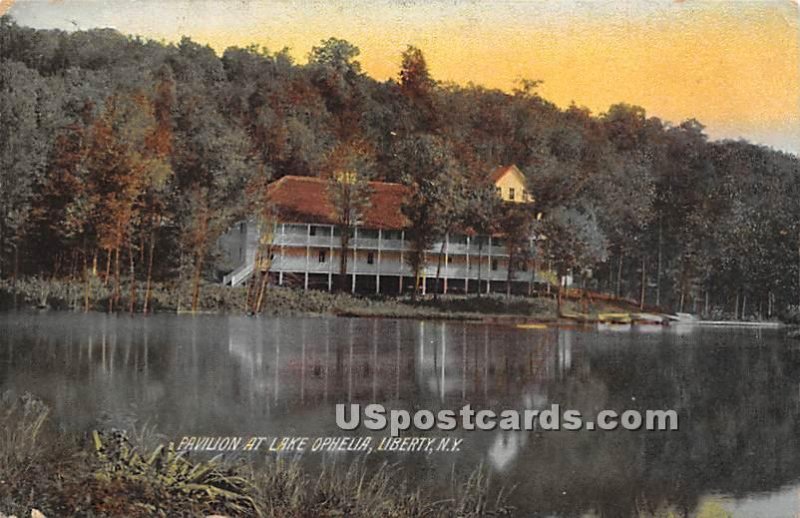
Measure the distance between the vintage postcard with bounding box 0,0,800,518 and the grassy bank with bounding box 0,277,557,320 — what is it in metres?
0.02

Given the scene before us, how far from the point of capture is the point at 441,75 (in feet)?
21.7

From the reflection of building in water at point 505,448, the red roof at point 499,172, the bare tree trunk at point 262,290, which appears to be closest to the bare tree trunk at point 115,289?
the bare tree trunk at point 262,290

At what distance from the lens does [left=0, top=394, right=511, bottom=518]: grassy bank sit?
6.20 meters

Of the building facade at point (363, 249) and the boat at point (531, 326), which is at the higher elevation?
the building facade at point (363, 249)

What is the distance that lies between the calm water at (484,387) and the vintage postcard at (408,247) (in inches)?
0.7

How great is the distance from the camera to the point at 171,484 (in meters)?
6.23

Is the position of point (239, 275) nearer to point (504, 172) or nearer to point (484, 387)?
point (484, 387)

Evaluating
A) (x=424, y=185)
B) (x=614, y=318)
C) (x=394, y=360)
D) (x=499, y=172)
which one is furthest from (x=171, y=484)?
(x=614, y=318)

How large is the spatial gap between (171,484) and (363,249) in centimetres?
196

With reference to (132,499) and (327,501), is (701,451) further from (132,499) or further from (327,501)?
(132,499)

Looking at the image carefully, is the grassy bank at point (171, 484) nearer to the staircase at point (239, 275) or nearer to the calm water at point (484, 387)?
the calm water at point (484, 387)

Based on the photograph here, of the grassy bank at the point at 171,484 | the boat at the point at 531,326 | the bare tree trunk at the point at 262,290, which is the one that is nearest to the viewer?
the grassy bank at the point at 171,484

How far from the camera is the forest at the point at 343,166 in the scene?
21.4ft

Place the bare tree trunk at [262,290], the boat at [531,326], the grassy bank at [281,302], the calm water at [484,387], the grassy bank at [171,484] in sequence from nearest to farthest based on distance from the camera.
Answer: the grassy bank at [171,484]
the calm water at [484,387]
the grassy bank at [281,302]
the bare tree trunk at [262,290]
the boat at [531,326]
